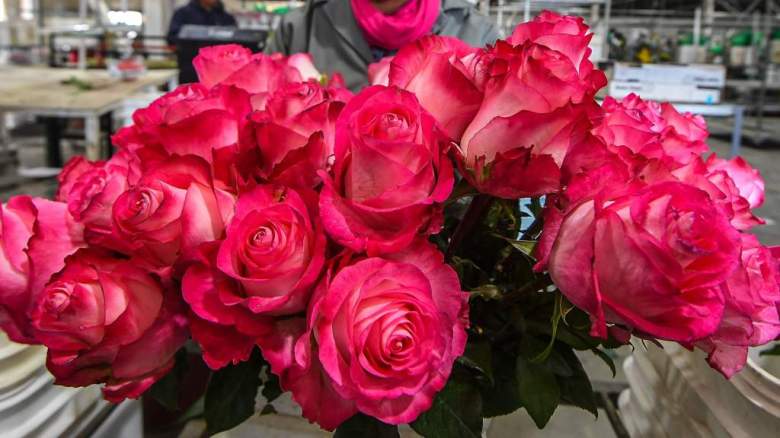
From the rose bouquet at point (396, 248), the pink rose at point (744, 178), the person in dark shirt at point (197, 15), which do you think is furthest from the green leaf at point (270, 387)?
the person in dark shirt at point (197, 15)

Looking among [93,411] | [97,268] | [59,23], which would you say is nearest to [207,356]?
[97,268]

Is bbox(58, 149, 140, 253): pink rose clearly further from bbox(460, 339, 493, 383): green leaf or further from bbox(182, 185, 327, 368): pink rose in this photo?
bbox(460, 339, 493, 383): green leaf

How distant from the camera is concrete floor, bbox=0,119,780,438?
1.73ft

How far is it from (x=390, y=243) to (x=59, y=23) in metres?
10.2

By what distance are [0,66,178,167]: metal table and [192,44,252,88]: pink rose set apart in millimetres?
2712

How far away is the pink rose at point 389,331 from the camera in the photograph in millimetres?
290

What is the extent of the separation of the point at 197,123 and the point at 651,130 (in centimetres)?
28

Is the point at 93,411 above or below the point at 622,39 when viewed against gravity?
below

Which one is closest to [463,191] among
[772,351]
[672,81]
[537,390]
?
[537,390]

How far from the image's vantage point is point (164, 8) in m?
8.09

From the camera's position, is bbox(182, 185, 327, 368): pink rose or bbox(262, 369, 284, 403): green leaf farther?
bbox(262, 369, 284, 403): green leaf

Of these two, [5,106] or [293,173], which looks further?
[5,106]

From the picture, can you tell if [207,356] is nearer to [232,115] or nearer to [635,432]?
[232,115]

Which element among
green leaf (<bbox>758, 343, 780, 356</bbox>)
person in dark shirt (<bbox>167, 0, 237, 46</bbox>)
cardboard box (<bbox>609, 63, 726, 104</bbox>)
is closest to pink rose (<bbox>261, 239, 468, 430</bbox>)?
green leaf (<bbox>758, 343, 780, 356</bbox>)
